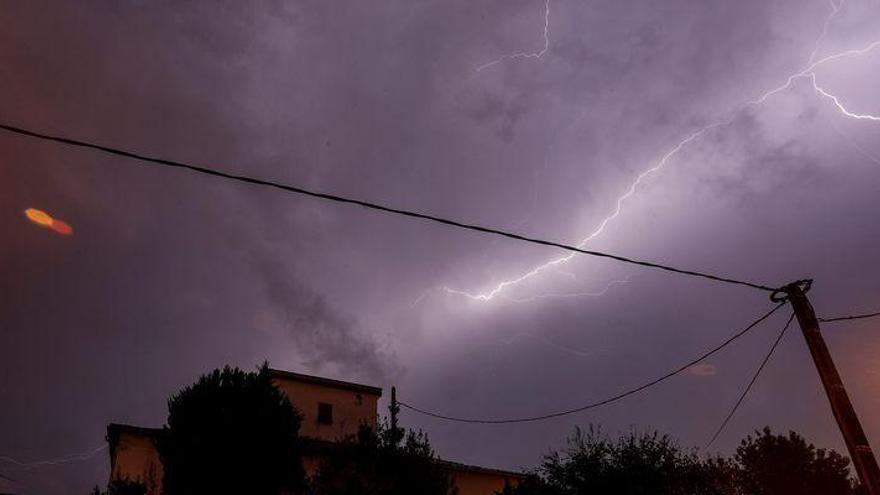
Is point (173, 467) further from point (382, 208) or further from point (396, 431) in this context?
point (382, 208)

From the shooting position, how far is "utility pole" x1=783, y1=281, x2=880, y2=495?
8578mm

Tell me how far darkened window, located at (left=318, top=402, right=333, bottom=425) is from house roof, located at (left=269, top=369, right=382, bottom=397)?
3.94ft

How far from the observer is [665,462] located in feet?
71.2

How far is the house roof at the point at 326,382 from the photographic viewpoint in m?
30.7

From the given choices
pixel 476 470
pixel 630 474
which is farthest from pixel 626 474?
pixel 476 470

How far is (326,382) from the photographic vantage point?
31969 mm

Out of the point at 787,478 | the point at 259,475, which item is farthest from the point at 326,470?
the point at 787,478

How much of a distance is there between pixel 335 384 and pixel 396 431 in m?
11.9

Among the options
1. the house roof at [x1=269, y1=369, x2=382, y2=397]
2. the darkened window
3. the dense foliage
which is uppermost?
the house roof at [x1=269, y1=369, x2=382, y2=397]

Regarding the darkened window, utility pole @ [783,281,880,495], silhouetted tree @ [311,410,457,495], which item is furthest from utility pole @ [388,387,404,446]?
utility pole @ [783,281,880,495]

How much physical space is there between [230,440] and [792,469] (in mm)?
34711

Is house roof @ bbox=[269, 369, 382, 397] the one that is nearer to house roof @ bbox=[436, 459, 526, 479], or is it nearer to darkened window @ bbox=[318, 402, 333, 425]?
darkened window @ bbox=[318, 402, 333, 425]

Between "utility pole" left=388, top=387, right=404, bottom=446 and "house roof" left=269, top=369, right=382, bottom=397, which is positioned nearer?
"utility pole" left=388, top=387, right=404, bottom=446

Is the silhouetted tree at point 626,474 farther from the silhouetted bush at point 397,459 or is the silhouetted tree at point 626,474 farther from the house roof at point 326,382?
the house roof at point 326,382
